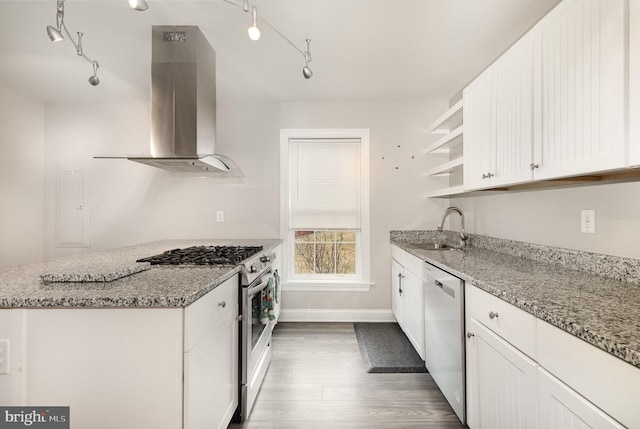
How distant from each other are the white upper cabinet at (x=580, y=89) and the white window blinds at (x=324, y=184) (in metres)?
1.91

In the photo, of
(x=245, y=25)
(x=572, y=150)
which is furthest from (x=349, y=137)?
(x=572, y=150)

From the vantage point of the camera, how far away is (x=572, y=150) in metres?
1.18

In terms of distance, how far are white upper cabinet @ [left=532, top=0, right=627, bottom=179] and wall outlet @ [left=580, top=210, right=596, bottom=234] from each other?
1.30 ft

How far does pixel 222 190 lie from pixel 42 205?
206 centimetres

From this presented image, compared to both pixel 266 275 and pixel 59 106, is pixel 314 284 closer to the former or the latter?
pixel 266 275

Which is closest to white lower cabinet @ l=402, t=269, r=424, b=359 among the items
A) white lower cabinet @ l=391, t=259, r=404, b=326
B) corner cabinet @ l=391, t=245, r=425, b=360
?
corner cabinet @ l=391, t=245, r=425, b=360

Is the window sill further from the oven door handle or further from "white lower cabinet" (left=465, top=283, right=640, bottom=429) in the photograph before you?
"white lower cabinet" (left=465, top=283, right=640, bottom=429)

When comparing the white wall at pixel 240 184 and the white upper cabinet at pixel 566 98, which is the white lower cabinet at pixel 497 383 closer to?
the white upper cabinet at pixel 566 98

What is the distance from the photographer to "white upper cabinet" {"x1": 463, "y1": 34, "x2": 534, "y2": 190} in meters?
1.44

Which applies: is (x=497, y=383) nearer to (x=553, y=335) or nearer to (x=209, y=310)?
(x=553, y=335)

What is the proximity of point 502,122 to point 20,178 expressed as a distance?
4.56 metres

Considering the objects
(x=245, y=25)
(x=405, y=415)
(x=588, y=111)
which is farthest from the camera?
(x=245, y=25)

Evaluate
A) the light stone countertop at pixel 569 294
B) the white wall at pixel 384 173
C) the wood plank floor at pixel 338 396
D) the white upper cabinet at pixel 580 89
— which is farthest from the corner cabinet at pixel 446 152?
the wood plank floor at pixel 338 396

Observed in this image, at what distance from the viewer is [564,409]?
851mm
